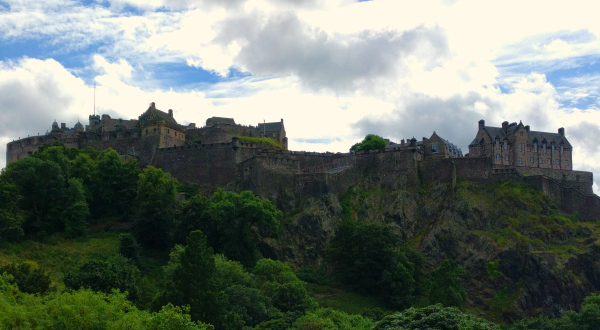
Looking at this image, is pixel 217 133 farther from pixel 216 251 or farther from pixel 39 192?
pixel 39 192

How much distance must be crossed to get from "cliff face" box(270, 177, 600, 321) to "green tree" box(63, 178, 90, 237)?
1825 centimetres

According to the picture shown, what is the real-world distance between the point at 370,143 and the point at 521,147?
1932 cm

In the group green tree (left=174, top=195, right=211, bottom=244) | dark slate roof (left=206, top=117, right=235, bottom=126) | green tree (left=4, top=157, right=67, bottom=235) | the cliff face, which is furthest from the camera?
dark slate roof (left=206, top=117, right=235, bottom=126)

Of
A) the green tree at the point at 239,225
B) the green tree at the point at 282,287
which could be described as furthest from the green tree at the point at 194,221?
the green tree at the point at 282,287

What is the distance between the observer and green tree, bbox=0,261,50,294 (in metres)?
48.6

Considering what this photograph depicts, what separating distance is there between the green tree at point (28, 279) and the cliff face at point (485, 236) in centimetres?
2695

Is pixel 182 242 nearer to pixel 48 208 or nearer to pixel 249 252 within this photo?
pixel 249 252

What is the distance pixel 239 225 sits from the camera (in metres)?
68.6

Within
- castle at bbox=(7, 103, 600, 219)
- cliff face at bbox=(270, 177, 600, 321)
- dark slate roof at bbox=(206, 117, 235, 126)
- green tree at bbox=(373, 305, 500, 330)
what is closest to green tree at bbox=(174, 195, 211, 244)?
cliff face at bbox=(270, 177, 600, 321)

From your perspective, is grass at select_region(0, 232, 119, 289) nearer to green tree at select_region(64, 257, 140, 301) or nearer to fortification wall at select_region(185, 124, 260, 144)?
green tree at select_region(64, 257, 140, 301)

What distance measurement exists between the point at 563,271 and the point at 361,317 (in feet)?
80.0

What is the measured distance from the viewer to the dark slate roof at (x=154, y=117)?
295ft

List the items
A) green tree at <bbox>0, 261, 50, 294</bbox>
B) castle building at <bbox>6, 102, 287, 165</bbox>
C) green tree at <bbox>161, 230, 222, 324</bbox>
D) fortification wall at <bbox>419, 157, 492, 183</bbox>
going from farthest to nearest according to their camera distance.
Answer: castle building at <bbox>6, 102, 287, 165</bbox> → fortification wall at <bbox>419, 157, 492, 183</bbox> → green tree at <bbox>161, 230, 222, 324</bbox> → green tree at <bbox>0, 261, 50, 294</bbox>

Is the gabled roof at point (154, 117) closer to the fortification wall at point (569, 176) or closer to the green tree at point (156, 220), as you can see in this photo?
the green tree at point (156, 220)
